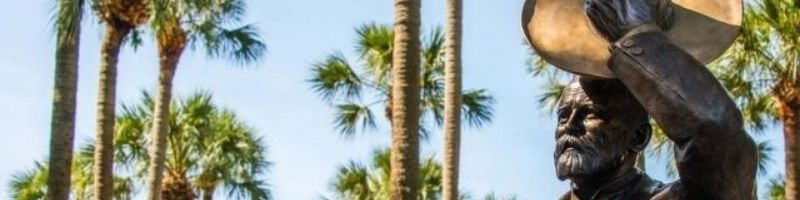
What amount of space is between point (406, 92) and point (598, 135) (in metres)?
11.9

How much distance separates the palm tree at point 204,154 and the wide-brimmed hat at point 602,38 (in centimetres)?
2300

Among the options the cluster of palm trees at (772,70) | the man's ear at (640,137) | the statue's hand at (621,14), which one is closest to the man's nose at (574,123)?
the man's ear at (640,137)

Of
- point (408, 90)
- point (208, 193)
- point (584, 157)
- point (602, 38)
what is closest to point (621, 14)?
point (602, 38)

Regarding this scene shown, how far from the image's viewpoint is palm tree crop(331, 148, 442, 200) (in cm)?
2745

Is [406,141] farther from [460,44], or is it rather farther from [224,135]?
[224,135]

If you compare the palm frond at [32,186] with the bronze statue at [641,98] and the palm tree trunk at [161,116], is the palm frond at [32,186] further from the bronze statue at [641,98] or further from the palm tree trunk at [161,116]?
the bronze statue at [641,98]

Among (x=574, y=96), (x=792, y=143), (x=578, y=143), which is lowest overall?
(x=578, y=143)

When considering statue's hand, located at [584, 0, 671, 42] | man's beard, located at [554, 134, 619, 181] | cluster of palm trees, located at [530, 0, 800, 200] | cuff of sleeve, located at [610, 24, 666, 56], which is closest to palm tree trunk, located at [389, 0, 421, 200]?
cluster of palm trees, located at [530, 0, 800, 200]

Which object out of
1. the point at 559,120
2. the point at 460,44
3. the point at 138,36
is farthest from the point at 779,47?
the point at 559,120

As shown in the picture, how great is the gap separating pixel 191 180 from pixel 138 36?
6281 mm

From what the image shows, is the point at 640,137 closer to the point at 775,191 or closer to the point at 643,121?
the point at 643,121

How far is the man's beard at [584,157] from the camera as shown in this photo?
13.0 ft

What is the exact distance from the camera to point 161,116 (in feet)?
74.7

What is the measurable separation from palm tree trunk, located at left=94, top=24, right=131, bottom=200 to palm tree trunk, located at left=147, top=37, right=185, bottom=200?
8.13ft
